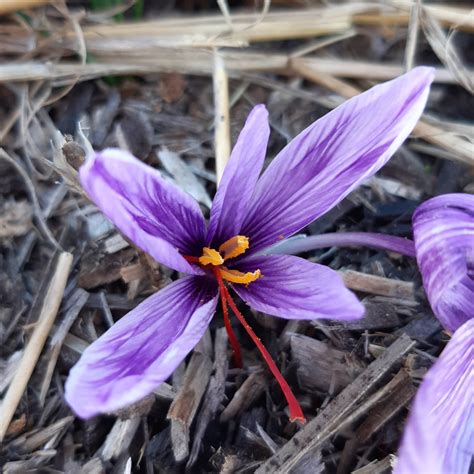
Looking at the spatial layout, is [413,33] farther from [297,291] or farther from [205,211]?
[297,291]

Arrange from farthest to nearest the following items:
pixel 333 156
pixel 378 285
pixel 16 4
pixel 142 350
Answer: pixel 16 4 → pixel 378 285 → pixel 333 156 → pixel 142 350

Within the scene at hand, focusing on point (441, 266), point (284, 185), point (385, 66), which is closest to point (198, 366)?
point (284, 185)

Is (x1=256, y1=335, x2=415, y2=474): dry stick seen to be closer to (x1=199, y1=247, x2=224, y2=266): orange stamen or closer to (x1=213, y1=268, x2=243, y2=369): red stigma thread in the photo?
(x1=213, y1=268, x2=243, y2=369): red stigma thread

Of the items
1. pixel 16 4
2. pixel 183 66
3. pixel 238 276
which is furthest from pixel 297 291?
pixel 16 4

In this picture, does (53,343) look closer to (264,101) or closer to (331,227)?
(331,227)

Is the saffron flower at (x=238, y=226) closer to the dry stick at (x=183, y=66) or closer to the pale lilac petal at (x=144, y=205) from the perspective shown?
Result: the pale lilac petal at (x=144, y=205)

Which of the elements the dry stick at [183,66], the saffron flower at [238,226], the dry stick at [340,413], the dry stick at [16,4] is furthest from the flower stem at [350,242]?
the dry stick at [16,4]
